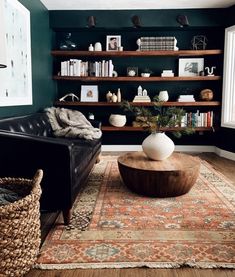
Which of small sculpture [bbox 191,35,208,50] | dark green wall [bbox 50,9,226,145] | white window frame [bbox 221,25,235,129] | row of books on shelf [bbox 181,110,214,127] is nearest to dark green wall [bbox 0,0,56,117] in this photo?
dark green wall [bbox 50,9,226,145]

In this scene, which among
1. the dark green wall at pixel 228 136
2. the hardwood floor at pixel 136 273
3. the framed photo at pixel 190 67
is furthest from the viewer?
the framed photo at pixel 190 67

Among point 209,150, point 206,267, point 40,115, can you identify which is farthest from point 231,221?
point 209,150

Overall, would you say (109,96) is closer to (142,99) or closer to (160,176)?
(142,99)

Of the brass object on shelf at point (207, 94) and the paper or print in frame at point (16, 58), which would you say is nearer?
the paper or print in frame at point (16, 58)

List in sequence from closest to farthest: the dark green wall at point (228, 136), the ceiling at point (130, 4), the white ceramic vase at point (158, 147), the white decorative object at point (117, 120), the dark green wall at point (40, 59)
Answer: the white ceramic vase at point (158, 147), the dark green wall at point (40, 59), the ceiling at point (130, 4), the dark green wall at point (228, 136), the white decorative object at point (117, 120)

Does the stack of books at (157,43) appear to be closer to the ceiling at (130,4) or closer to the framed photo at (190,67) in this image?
the framed photo at (190,67)

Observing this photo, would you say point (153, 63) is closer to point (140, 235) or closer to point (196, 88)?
point (196, 88)

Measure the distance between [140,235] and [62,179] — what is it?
694mm

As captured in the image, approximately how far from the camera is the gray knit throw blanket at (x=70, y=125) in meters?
3.64

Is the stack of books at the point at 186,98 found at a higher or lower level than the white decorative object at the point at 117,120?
higher

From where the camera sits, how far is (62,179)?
79.9 inches

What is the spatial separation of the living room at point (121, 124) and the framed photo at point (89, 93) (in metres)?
0.02

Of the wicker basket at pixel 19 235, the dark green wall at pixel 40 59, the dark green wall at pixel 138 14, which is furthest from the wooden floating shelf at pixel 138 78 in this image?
the wicker basket at pixel 19 235

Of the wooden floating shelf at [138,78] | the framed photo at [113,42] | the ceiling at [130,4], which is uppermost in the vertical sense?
the ceiling at [130,4]
